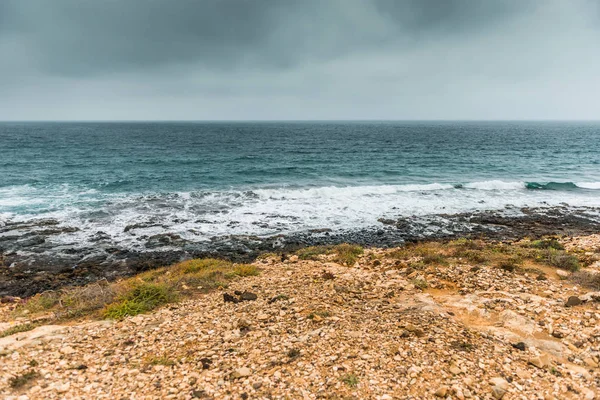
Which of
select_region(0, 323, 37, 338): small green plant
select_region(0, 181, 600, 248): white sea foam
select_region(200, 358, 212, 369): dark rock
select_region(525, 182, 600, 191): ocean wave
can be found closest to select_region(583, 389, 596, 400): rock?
select_region(200, 358, 212, 369): dark rock

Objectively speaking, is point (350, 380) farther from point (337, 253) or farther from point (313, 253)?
point (313, 253)

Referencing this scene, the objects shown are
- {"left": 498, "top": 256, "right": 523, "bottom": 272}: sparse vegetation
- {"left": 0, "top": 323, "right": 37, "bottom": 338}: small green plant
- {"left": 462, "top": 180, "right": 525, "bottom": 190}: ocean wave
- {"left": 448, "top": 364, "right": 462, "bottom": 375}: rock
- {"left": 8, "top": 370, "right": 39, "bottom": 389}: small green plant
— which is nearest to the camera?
{"left": 8, "top": 370, "right": 39, "bottom": 389}: small green plant

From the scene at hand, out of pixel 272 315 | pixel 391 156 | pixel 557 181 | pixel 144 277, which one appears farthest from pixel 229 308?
pixel 391 156

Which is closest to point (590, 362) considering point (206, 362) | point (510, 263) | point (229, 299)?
point (510, 263)

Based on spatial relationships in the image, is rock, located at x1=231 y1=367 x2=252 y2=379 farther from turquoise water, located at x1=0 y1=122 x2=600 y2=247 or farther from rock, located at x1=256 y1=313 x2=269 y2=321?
turquoise water, located at x1=0 y1=122 x2=600 y2=247

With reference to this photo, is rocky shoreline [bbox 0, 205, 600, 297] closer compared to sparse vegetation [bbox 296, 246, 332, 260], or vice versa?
sparse vegetation [bbox 296, 246, 332, 260]

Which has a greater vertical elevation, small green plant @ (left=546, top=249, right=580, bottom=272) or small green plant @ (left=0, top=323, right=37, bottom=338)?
small green plant @ (left=546, top=249, right=580, bottom=272)

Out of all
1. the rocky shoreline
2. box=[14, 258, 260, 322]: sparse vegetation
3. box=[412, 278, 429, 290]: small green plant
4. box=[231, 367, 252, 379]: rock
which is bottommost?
the rocky shoreline

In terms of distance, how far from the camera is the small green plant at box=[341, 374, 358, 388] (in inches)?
246

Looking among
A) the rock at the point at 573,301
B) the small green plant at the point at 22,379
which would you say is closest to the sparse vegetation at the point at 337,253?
the rock at the point at 573,301

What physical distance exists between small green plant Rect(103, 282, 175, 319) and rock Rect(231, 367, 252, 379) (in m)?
4.54

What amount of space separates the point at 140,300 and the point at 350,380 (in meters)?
7.25

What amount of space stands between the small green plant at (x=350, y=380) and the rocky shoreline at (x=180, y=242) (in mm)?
12027

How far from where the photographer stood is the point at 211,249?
19.3m
